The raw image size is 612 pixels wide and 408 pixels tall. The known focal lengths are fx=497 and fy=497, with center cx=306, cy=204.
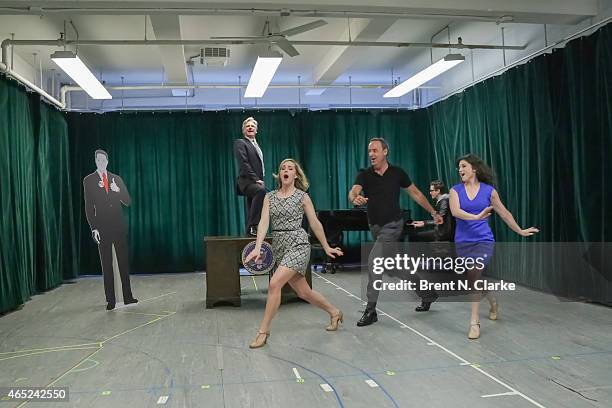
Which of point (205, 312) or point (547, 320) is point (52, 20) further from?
point (547, 320)

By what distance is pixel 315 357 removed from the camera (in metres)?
3.77

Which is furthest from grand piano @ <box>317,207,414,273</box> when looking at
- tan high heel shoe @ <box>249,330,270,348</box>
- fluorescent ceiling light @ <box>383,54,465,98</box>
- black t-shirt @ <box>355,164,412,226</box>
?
tan high heel shoe @ <box>249,330,270,348</box>

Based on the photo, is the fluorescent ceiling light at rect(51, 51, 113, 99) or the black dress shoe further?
→ the fluorescent ceiling light at rect(51, 51, 113, 99)

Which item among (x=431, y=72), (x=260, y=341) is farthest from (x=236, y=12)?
(x=260, y=341)

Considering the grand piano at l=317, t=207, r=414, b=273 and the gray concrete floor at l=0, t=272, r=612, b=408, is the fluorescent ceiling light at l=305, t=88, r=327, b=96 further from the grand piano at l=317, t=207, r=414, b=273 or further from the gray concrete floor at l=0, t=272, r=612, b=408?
the gray concrete floor at l=0, t=272, r=612, b=408

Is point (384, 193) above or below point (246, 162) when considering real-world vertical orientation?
below

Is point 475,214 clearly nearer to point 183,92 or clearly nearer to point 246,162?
point 246,162

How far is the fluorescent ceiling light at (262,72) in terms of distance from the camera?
6.52 metres

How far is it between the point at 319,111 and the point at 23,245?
19.2ft

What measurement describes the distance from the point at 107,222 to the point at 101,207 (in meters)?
0.20

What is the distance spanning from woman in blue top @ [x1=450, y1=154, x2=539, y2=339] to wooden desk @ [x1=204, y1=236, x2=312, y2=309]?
8.34 ft

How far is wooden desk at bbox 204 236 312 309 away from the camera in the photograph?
5844 mm

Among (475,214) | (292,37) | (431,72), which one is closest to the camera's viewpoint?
(475,214)

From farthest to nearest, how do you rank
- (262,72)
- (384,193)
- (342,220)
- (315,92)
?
(315,92), (342,220), (262,72), (384,193)
